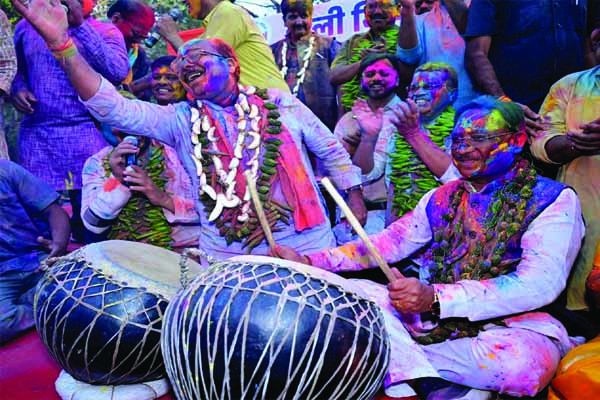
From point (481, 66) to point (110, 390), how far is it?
245cm

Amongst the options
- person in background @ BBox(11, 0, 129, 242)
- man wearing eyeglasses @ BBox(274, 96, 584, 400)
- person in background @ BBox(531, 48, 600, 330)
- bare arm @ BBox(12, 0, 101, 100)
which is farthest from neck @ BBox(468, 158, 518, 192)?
person in background @ BBox(11, 0, 129, 242)

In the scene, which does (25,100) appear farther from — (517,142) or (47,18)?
(517,142)

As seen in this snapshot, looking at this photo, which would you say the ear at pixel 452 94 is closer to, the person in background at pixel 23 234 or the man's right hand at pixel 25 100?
the person in background at pixel 23 234

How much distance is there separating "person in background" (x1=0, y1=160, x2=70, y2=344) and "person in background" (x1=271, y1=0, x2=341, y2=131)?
1873 millimetres

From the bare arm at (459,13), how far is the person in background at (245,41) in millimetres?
1088

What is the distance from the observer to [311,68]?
450 centimetres

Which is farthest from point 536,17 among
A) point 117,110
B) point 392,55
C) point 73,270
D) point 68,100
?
point 68,100

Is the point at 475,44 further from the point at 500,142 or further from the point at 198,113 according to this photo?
the point at 198,113

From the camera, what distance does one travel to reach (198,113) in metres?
3.17

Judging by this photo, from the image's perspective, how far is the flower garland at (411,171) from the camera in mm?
3207

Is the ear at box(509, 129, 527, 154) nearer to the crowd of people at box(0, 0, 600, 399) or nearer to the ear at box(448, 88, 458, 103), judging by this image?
the crowd of people at box(0, 0, 600, 399)

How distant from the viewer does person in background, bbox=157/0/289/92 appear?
3527 millimetres

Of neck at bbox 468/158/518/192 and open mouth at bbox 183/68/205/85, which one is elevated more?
open mouth at bbox 183/68/205/85

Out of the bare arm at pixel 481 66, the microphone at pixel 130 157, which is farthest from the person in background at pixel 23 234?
the bare arm at pixel 481 66
